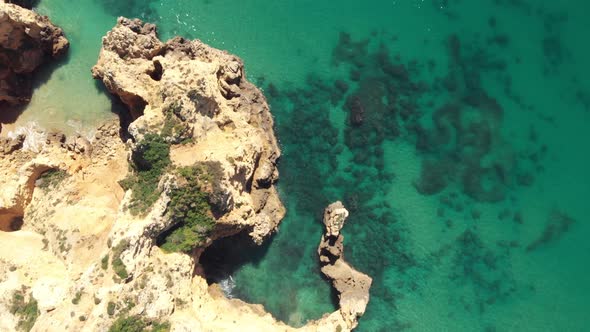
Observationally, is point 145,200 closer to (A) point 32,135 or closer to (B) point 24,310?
(B) point 24,310

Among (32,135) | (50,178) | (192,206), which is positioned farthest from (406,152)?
(32,135)

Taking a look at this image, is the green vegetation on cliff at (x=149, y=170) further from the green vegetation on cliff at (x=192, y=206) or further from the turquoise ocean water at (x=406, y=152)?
the turquoise ocean water at (x=406, y=152)

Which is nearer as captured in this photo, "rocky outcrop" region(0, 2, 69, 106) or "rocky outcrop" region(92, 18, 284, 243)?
"rocky outcrop" region(92, 18, 284, 243)

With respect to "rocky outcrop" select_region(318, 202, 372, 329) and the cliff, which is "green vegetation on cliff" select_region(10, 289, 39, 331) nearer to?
the cliff

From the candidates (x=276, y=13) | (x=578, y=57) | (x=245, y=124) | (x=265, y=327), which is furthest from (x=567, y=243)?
(x=276, y=13)

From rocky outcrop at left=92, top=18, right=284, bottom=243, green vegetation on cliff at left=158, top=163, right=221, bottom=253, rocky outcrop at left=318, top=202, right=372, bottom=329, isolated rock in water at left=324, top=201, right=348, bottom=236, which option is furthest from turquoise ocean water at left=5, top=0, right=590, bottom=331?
green vegetation on cliff at left=158, top=163, right=221, bottom=253
